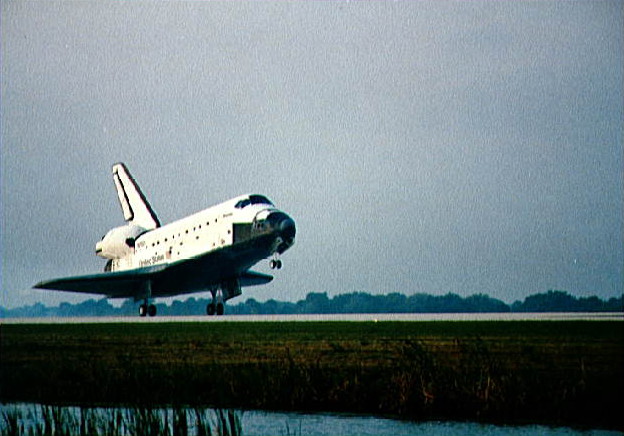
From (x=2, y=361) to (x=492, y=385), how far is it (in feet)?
38.6

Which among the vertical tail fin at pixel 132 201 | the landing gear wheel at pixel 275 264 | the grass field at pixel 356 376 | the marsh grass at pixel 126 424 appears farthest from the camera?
the vertical tail fin at pixel 132 201

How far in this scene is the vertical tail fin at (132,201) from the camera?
4900cm

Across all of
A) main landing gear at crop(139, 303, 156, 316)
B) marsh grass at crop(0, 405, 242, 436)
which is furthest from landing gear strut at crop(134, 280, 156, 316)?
marsh grass at crop(0, 405, 242, 436)

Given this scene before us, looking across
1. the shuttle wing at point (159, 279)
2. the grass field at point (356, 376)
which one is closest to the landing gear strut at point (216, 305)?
the shuttle wing at point (159, 279)

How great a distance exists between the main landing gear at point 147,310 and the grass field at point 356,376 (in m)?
19.3

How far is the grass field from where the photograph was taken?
14.3m

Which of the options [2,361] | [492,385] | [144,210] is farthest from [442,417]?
[144,210]

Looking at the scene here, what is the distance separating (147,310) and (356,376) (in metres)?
28.4

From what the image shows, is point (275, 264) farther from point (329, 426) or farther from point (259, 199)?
point (329, 426)

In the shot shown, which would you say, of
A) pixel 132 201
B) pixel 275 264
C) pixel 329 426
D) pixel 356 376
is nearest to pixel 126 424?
pixel 329 426

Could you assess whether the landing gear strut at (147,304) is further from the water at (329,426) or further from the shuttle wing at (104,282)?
the water at (329,426)

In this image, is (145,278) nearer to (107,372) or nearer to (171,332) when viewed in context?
(171,332)

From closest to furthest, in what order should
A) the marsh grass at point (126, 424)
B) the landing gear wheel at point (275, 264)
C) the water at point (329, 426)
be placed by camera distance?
the marsh grass at point (126, 424), the water at point (329, 426), the landing gear wheel at point (275, 264)

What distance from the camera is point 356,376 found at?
50.9 feet
